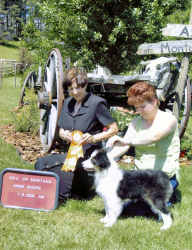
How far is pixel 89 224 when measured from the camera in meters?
3.08

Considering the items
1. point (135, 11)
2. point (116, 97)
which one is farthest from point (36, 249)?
point (135, 11)

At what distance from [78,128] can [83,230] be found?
105 centimetres

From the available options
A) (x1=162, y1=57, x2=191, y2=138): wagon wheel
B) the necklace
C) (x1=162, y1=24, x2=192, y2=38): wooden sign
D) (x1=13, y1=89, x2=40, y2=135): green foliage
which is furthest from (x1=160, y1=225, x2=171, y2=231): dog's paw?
(x1=13, y1=89, x2=40, y2=135): green foliage

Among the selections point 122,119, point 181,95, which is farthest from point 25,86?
point 181,95

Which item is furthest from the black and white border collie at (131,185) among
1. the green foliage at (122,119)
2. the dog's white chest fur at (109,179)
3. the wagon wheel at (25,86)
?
the wagon wheel at (25,86)

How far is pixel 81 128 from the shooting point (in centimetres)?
342

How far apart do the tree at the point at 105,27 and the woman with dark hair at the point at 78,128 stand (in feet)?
20.2

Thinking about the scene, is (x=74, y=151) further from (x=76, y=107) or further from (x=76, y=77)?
(x=76, y=77)

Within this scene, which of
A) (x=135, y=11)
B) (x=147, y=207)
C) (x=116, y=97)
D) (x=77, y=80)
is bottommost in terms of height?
(x=147, y=207)

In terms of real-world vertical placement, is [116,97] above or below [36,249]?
above

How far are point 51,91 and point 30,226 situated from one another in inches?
105

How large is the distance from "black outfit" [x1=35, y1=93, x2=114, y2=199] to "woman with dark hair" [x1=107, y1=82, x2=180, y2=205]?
380 millimetres

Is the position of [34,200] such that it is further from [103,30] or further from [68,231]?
[103,30]

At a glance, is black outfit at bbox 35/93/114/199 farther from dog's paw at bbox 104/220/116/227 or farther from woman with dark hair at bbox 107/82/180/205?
dog's paw at bbox 104/220/116/227
